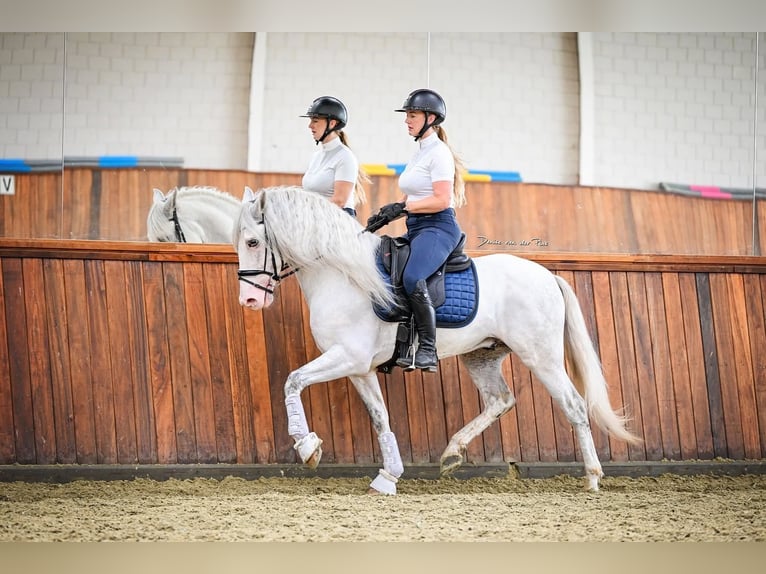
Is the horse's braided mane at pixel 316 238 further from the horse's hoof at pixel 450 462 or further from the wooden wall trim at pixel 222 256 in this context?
the horse's hoof at pixel 450 462

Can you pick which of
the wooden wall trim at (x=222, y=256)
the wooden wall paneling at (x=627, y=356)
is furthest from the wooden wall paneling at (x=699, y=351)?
the wooden wall paneling at (x=627, y=356)

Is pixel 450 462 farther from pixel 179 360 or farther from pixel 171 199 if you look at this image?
pixel 171 199

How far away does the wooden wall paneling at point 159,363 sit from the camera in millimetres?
5598

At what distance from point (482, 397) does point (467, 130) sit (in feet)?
6.47

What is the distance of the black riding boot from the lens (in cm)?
493

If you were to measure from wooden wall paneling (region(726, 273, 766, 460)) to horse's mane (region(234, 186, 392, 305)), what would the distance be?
258 cm

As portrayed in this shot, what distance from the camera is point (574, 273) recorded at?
6.05 m

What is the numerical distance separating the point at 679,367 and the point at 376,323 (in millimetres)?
2221

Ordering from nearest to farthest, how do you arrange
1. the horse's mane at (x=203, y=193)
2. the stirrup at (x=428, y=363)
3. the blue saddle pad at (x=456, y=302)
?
the stirrup at (x=428, y=363)
the blue saddle pad at (x=456, y=302)
the horse's mane at (x=203, y=193)

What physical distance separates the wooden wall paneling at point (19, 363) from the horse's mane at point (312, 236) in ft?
5.00

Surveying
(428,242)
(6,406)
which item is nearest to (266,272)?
(428,242)

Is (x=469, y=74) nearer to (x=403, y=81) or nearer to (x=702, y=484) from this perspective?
(x=403, y=81)

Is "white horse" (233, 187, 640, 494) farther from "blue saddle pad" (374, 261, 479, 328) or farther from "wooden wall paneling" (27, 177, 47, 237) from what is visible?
"wooden wall paneling" (27, 177, 47, 237)

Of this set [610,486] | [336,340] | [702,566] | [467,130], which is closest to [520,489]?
[610,486]
